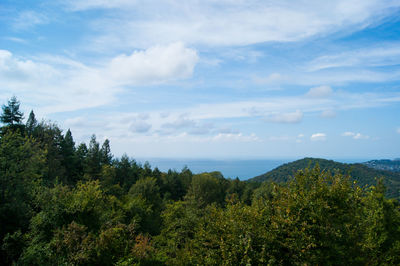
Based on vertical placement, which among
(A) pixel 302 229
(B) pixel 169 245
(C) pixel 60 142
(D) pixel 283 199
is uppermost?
(C) pixel 60 142

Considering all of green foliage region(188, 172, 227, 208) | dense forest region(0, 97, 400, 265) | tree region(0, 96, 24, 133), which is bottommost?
green foliage region(188, 172, 227, 208)

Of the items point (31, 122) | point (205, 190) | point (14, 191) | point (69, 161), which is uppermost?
point (31, 122)

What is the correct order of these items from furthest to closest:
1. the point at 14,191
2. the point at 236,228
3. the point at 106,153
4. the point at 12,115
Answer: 1. the point at 106,153
2. the point at 12,115
3. the point at 14,191
4. the point at 236,228

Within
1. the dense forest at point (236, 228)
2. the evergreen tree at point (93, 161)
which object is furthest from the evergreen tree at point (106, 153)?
the dense forest at point (236, 228)

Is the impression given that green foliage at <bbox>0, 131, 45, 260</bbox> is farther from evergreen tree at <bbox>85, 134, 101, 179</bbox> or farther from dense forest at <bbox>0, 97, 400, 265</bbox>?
evergreen tree at <bbox>85, 134, 101, 179</bbox>

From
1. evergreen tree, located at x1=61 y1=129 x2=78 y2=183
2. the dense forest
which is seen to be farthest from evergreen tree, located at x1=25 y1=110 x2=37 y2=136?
the dense forest

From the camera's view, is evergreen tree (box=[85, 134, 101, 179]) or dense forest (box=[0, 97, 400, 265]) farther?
evergreen tree (box=[85, 134, 101, 179])

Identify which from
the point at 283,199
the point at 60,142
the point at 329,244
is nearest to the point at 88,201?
the point at 283,199

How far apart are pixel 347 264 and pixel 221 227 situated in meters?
6.09

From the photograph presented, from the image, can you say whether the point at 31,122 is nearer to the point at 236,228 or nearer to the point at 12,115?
the point at 12,115

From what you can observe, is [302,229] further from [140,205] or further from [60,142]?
[60,142]

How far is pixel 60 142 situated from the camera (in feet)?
155

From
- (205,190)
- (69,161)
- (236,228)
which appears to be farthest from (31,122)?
(236,228)

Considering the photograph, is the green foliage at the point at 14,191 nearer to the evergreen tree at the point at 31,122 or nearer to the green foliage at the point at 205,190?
the evergreen tree at the point at 31,122
